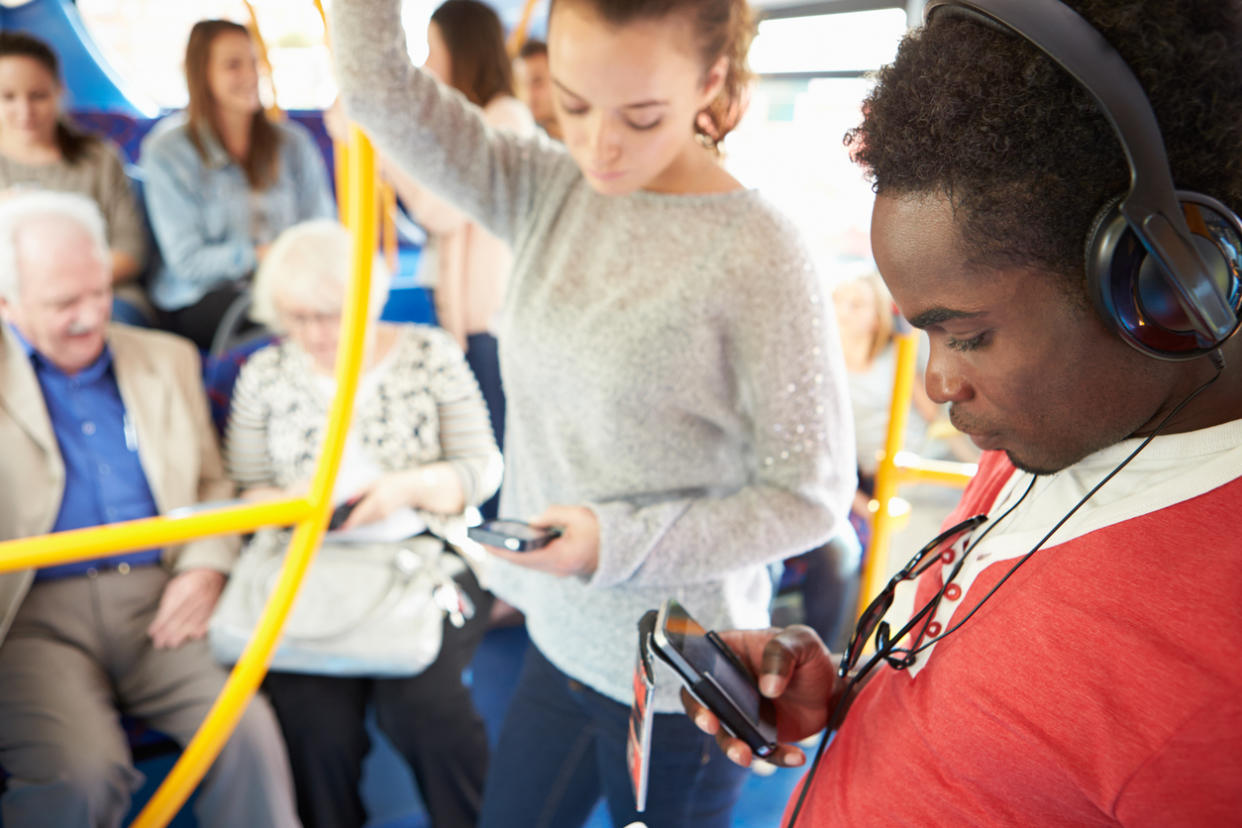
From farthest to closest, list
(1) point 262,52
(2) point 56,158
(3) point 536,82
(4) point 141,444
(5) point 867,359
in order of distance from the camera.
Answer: (3) point 536,82, (1) point 262,52, (2) point 56,158, (5) point 867,359, (4) point 141,444

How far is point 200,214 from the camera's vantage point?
116 inches

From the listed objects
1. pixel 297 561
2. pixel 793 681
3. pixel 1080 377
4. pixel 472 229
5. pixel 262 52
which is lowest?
pixel 297 561

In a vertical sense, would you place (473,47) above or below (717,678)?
above

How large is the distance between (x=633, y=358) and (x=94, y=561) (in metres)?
1.40

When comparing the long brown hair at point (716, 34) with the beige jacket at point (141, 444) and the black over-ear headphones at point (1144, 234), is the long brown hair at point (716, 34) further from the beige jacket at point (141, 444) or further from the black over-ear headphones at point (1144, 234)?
the beige jacket at point (141, 444)

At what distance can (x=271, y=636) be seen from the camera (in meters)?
1.55

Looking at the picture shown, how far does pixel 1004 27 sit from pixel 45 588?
6.25ft

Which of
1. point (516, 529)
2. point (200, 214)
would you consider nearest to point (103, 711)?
point (516, 529)

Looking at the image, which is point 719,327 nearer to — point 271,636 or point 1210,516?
point 1210,516

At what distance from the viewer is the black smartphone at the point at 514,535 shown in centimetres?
96

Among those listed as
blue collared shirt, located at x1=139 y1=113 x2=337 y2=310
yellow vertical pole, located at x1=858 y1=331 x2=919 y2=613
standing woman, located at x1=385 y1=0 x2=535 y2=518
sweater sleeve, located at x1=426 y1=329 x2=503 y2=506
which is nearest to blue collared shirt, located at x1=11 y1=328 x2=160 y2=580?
sweater sleeve, located at x1=426 y1=329 x2=503 y2=506

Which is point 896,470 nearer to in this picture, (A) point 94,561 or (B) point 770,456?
(B) point 770,456

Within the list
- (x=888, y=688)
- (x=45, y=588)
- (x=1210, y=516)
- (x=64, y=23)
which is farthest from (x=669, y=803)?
(x=64, y=23)

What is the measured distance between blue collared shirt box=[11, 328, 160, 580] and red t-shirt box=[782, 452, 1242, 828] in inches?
67.7
